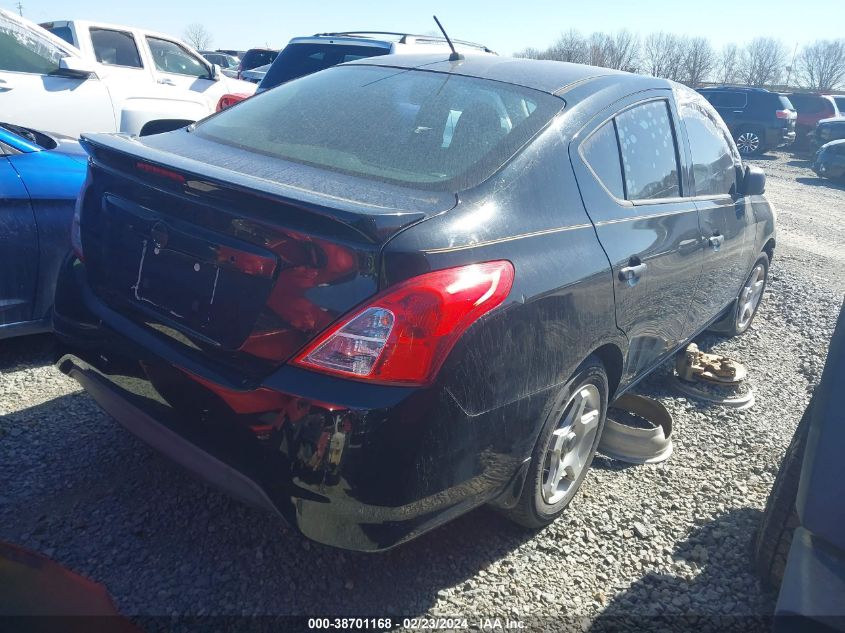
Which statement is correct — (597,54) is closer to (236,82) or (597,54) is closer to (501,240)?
(236,82)

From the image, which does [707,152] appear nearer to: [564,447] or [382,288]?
[564,447]

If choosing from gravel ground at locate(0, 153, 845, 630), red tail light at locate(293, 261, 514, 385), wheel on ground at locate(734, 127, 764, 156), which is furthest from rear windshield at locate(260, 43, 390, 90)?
wheel on ground at locate(734, 127, 764, 156)

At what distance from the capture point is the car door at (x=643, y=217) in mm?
2562

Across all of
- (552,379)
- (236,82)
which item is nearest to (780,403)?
(552,379)

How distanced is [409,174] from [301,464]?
1.00 meters

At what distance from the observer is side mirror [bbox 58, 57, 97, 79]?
263 inches

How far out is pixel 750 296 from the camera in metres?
5.03

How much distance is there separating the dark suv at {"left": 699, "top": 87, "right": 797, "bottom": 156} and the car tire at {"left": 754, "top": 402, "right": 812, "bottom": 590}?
19698 mm

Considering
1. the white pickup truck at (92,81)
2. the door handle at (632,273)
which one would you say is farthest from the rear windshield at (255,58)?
the door handle at (632,273)

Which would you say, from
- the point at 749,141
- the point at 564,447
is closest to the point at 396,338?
the point at 564,447

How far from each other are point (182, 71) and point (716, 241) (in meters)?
7.81

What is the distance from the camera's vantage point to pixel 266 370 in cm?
189

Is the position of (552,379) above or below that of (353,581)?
above

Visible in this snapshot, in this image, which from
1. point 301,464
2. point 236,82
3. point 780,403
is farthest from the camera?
point 236,82
